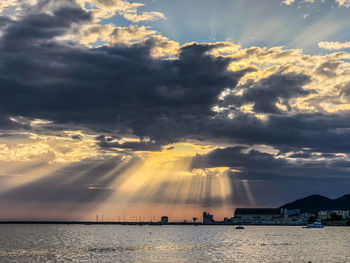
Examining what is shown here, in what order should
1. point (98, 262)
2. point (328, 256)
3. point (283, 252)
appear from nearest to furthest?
point (98, 262) → point (328, 256) → point (283, 252)

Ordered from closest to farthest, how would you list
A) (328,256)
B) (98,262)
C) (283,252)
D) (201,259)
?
(98,262) → (201,259) → (328,256) → (283,252)

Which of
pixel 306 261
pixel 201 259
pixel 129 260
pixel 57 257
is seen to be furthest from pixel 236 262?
pixel 57 257

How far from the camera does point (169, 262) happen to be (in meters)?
122

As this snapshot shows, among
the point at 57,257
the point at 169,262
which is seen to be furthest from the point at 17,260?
the point at 169,262

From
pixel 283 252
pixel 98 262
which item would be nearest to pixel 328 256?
Answer: pixel 283 252

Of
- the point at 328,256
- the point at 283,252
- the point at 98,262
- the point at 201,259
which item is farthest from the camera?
the point at 283,252

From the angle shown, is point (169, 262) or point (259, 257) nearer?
point (169, 262)

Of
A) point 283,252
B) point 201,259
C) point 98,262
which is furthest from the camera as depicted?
point 283,252

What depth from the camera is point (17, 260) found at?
411ft

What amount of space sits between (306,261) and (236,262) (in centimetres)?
2002

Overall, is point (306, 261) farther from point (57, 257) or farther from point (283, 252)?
point (57, 257)

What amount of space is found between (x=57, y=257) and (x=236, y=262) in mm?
53827

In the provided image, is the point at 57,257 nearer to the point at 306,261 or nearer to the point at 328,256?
the point at 306,261

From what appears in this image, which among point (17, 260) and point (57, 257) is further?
point (57, 257)
